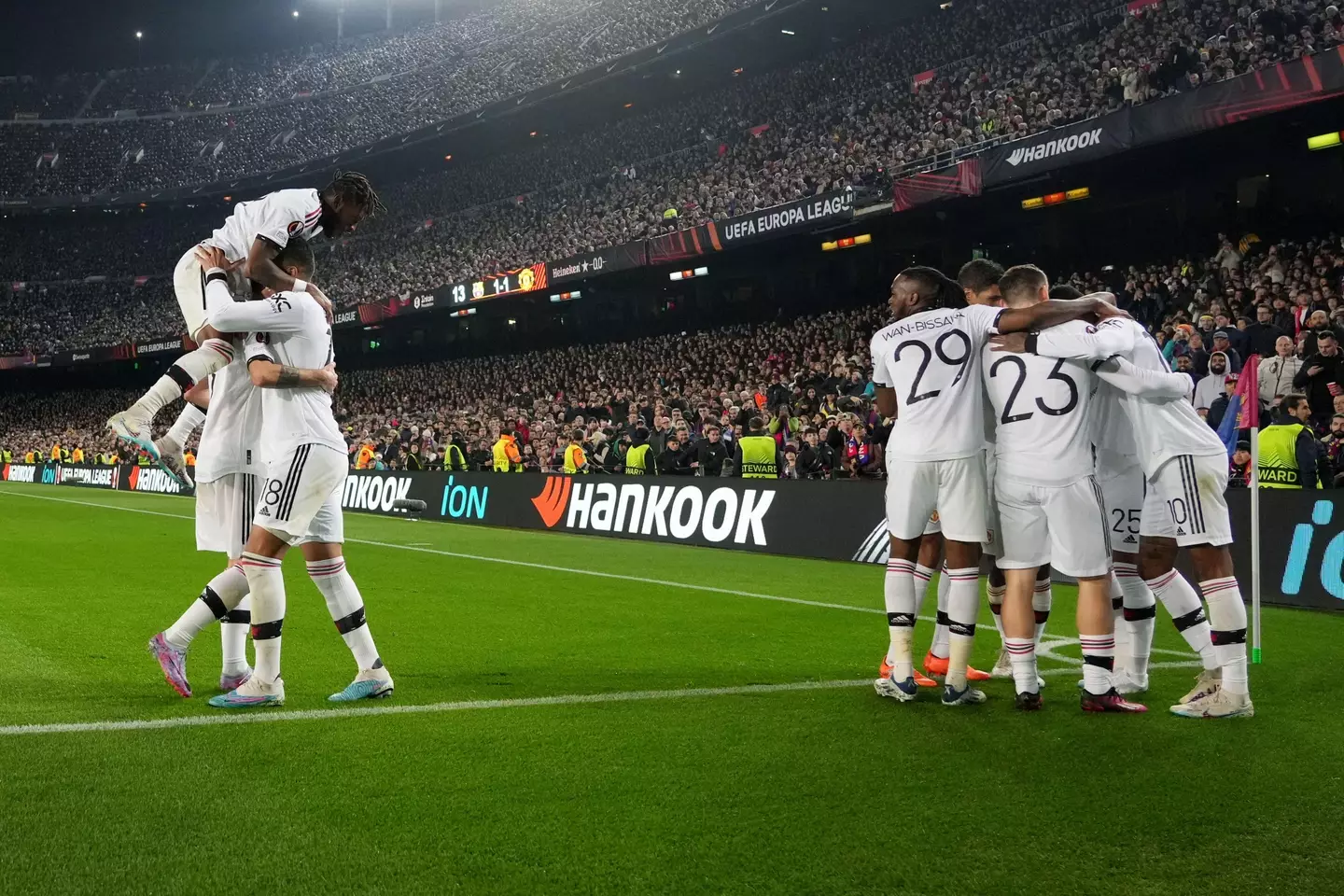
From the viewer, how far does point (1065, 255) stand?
26641mm

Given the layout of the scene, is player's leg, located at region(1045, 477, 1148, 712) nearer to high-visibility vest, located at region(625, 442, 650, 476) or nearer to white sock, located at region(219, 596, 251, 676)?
white sock, located at region(219, 596, 251, 676)

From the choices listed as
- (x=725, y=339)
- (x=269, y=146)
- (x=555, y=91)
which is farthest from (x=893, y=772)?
(x=269, y=146)

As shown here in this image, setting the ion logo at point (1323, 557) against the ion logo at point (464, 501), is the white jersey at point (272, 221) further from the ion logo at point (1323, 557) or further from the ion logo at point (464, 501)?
the ion logo at point (464, 501)

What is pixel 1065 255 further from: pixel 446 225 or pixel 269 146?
pixel 269 146

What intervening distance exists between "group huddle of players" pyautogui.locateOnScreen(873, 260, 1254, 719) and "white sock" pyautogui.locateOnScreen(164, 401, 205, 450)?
143 inches

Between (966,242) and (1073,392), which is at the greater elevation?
(966,242)

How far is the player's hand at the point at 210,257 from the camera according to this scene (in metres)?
5.52

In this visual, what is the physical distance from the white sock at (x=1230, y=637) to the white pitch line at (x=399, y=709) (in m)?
1.77

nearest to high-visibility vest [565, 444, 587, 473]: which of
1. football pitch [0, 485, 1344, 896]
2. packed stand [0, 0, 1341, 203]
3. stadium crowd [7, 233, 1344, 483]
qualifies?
stadium crowd [7, 233, 1344, 483]

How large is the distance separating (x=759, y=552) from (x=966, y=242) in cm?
1623

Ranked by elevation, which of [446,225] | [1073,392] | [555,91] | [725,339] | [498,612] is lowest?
[498,612]

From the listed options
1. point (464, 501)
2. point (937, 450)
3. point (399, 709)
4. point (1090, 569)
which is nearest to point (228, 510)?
point (399, 709)

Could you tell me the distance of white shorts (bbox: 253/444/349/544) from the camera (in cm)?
531

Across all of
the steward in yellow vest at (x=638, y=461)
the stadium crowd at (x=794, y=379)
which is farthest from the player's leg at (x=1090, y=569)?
the steward in yellow vest at (x=638, y=461)
